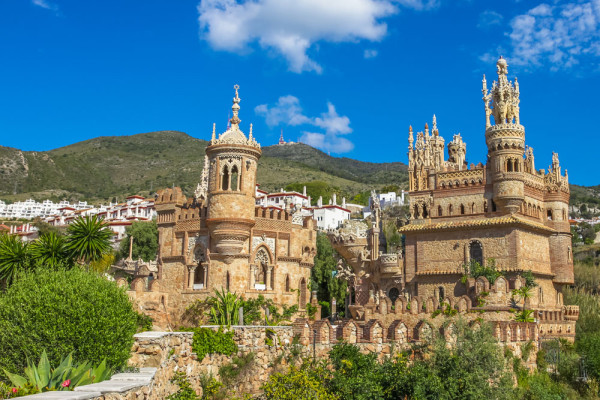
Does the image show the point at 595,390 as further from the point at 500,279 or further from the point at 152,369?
the point at 152,369

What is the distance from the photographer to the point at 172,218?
35.5 m

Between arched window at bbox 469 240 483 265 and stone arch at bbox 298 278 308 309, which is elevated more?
arched window at bbox 469 240 483 265

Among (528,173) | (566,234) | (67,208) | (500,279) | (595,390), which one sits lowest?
(595,390)

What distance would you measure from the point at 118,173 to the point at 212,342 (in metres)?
132

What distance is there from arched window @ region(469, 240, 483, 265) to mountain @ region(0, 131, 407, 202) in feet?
278

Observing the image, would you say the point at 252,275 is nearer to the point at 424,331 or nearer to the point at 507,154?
the point at 424,331

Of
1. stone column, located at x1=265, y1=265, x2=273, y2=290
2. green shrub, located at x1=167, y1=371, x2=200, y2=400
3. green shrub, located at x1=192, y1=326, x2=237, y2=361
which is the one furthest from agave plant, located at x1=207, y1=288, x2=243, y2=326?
green shrub, located at x1=167, y1=371, x2=200, y2=400

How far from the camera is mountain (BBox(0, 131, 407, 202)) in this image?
431ft

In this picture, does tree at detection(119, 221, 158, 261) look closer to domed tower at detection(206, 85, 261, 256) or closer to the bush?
domed tower at detection(206, 85, 261, 256)

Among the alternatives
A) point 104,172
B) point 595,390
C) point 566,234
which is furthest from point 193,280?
point 104,172

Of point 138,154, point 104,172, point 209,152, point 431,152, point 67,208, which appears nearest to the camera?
point 209,152

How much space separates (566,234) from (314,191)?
82.5 metres

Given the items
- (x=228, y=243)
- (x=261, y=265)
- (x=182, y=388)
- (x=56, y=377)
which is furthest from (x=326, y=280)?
(x=56, y=377)

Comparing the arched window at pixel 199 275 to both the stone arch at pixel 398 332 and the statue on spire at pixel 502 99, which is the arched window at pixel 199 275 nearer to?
the stone arch at pixel 398 332
